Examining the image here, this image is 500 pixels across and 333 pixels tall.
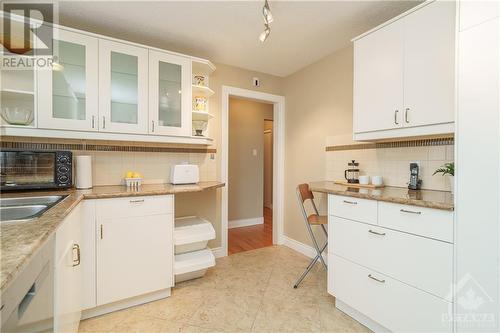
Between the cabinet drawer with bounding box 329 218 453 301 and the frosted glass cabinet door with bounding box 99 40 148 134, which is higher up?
the frosted glass cabinet door with bounding box 99 40 148 134

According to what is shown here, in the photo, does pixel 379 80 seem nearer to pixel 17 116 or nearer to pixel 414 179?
pixel 414 179

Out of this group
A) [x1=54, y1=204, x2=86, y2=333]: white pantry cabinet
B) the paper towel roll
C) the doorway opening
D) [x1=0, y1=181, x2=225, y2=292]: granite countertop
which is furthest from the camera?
the doorway opening

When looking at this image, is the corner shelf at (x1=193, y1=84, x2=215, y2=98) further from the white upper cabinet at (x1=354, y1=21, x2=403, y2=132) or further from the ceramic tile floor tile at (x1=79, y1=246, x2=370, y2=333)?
the ceramic tile floor tile at (x1=79, y1=246, x2=370, y2=333)

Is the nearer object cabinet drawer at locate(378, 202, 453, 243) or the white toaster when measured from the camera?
cabinet drawer at locate(378, 202, 453, 243)

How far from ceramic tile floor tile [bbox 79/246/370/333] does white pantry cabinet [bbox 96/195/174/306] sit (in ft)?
0.58

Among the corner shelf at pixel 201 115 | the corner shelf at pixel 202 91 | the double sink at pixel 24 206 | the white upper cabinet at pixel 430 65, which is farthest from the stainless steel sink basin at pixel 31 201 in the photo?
the white upper cabinet at pixel 430 65

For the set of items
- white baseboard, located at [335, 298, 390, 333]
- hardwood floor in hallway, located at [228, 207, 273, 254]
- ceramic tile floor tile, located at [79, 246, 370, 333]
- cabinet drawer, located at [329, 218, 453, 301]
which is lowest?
ceramic tile floor tile, located at [79, 246, 370, 333]

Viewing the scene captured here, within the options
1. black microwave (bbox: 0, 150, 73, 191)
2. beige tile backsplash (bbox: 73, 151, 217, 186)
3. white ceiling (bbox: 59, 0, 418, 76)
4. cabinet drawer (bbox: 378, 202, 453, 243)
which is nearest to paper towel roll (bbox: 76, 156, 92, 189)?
black microwave (bbox: 0, 150, 73, 191)

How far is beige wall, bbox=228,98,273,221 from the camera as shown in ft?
13.9

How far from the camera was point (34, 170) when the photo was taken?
5.80 feet

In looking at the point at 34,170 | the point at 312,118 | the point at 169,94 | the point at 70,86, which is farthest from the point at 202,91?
the point at 34,170

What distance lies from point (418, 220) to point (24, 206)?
2374 mm

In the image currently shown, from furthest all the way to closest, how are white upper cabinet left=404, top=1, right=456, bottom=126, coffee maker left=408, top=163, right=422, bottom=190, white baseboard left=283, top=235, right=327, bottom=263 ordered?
white baseboard left=283, top=235, right=327, bottom=263
coffee maker left=408, top=163, right=422, bottom=190
white upper cabinet left=404, top=1, right=456, bottom=126

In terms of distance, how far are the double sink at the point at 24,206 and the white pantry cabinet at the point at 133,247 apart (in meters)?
0.30
